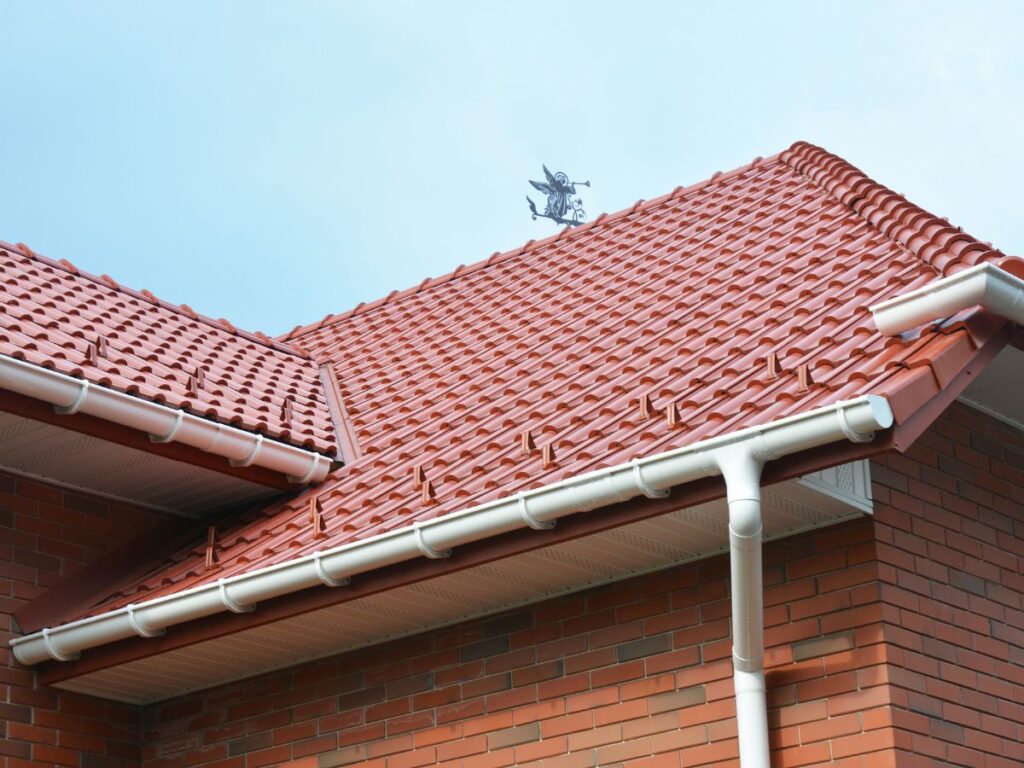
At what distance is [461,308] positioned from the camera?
10281 mm

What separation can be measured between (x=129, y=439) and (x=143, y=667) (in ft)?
3.44

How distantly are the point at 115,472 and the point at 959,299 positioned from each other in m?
4.19

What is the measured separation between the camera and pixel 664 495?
5.47 meters

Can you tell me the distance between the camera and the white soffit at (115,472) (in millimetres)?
7273

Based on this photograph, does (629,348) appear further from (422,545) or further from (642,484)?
(642,484)

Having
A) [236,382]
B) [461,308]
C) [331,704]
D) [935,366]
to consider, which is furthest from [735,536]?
[461,308]

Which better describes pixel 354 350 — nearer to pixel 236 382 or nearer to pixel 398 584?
pixel 236 382

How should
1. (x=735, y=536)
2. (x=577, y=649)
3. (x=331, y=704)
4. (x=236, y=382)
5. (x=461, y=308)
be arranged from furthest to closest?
(x=461, y=308) < (x=236, y=382) < (x=331, y=704) < (x=577, y=649) < (x=735, y=536)

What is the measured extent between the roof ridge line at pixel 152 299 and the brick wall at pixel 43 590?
2380 millimetres

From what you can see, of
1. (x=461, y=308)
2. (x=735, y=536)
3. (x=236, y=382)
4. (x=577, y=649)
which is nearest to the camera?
(x=735, y=536)

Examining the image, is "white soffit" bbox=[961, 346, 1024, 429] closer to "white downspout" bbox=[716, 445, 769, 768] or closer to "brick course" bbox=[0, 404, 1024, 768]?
"brick course" bbox=[0, 404, 1024, 768]

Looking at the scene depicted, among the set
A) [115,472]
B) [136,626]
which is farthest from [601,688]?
[115,472]

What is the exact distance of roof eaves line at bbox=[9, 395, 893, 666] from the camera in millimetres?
5055

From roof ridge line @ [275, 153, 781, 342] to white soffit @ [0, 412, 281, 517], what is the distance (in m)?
3.39
